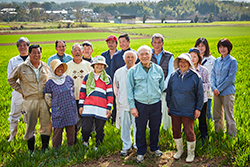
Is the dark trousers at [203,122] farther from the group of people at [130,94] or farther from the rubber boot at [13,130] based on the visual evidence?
the rubber boot at [13,130]

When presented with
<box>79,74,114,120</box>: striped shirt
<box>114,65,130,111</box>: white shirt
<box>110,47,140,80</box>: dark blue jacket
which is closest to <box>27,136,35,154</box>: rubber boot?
<box>79,74,114,120</box>: striped shirt

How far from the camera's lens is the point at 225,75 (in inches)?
177

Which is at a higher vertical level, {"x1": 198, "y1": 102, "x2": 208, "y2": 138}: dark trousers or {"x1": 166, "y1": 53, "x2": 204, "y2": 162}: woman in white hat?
{"x1": 166, "y1": 53, "x2": 204, "y2": 162}: woman in white hat

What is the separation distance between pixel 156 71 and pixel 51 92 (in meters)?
2.02

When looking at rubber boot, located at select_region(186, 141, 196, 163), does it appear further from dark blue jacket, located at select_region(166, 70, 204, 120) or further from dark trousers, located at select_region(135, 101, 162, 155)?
dark trousers, located at select_region(135, 101, 162, 155)

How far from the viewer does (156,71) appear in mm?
4039

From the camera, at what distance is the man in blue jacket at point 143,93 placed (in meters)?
3.93

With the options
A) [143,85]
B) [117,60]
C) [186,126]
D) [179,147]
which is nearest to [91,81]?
[143,85]

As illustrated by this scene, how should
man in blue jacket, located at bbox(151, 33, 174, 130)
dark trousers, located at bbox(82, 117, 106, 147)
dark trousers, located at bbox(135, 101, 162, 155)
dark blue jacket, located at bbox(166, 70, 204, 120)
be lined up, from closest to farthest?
dark blue jacket, located at bbox(166, 70, 204, 120) → dark trousers, located at bbox(135, 101, 162, 155) → dark trousers, located at bbox(82, 117, 106, 147) → man in blue jacket, located at bbox(151, 33, 174, 130)

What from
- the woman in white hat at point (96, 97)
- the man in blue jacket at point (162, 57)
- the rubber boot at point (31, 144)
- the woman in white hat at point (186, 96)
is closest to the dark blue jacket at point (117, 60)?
the man in blue jacket at point (162, 57)

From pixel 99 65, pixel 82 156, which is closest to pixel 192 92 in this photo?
pixel 99 65

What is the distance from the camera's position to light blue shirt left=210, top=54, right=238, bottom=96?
4402 mm

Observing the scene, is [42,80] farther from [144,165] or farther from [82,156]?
[144,165]

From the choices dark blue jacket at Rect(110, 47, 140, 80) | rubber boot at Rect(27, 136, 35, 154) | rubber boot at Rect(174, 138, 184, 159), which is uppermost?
dark blue jacket at Rect(110, 47, 140, 80)
